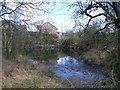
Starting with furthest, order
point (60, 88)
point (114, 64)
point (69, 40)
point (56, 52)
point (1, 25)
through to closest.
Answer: point (56, 52) → point (69, 40) → point (1, 25) → point (60, 88) → point (114, 64)

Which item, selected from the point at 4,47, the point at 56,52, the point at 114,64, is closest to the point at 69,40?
the point at 56,52

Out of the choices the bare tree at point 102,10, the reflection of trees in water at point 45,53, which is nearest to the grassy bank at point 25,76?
the bare tree at point 102,10

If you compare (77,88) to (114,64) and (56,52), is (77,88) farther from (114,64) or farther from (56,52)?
(56,52)

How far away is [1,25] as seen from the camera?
5.62 m

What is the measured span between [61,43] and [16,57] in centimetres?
576

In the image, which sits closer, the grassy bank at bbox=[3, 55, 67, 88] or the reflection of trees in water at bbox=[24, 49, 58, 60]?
the grassy bank at bbox=[3, 55, 67, 88]

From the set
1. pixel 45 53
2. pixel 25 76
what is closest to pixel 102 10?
pixel 25 76

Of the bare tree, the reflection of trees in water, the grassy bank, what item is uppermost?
the bare tree

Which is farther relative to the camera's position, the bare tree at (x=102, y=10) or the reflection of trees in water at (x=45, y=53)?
the reflection of trees in water at (x=45, y=53)

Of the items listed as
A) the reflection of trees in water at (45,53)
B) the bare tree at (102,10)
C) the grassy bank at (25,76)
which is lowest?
the reflection of trees in water at (45,53)

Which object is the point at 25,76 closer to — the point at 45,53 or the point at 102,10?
the point at 102,10

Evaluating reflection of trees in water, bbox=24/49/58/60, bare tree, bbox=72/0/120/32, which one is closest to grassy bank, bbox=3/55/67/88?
bare tree, bbox=72/0/120/32

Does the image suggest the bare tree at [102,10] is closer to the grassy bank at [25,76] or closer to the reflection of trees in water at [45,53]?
the grassy bank at [25,76]

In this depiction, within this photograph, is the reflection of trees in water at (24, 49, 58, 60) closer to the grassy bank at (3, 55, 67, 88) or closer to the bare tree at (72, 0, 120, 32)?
the grassy bank at (3, 55, 67, 88)
